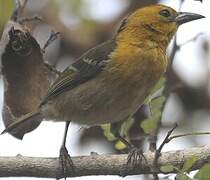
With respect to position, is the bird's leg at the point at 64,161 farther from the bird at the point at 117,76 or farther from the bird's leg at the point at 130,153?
the bird's leg at the point at 130,153

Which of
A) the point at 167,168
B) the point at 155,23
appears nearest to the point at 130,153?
the point at 167,168

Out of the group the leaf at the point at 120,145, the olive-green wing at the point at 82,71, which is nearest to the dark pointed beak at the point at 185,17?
the olive-green wing at the point at 82,71

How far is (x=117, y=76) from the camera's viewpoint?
4629 millimetres

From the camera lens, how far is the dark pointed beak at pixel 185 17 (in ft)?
16.4

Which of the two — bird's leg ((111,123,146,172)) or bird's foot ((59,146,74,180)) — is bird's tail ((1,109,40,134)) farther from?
bird's leg ((111,123,146,172))

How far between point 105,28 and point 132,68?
1935 mm

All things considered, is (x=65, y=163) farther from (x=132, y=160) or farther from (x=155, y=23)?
(x=155, y=23)

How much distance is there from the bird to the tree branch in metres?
0.49

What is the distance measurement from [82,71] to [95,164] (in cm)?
117

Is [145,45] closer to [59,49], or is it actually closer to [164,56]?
[164,56]

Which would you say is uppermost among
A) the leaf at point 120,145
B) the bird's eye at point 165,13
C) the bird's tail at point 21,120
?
the bird's eye at point 165,13

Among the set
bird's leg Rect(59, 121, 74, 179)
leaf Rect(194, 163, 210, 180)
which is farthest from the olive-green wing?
leaf Rect(194, 163, 210, 180)

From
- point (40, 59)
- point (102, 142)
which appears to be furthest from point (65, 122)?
point (102, 142)

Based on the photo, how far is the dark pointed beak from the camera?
4984 millimetres
